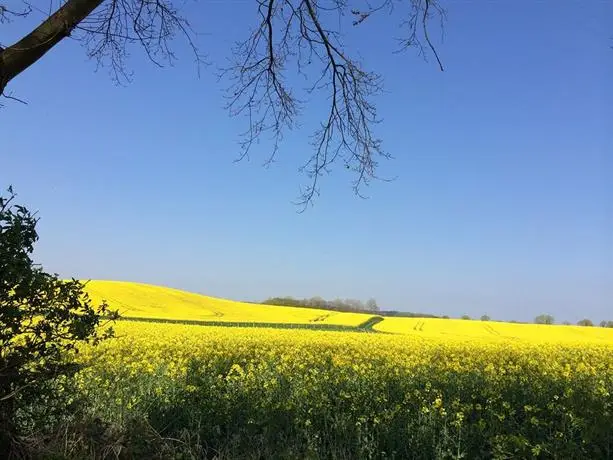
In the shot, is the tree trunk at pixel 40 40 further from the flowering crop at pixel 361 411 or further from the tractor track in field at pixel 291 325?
the tractor track in field at pixel 291 325

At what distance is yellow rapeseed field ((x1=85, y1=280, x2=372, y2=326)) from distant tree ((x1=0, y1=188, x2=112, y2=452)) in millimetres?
39185

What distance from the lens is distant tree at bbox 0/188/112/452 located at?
356 centimetres

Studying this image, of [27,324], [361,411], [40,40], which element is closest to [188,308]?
[361,411]

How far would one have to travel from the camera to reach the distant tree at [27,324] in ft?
11.7

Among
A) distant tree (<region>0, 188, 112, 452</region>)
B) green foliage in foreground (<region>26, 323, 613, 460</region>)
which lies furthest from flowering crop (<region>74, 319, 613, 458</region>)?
distant tree (<region>0, 188, 112, 452</region>)

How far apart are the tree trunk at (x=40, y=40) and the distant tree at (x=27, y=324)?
3.10ft

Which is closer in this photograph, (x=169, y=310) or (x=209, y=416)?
(x=209, y=416)

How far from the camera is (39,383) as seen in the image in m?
3.73

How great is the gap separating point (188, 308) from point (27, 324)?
157 ft

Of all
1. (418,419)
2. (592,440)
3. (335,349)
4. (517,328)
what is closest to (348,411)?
(418,419)

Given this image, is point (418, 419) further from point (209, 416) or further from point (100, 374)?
point (100, 374)

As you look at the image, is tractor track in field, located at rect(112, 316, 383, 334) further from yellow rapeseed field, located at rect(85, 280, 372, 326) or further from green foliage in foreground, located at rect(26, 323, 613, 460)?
green foliage in foreground, located at rect(26, 323, 613, 460)

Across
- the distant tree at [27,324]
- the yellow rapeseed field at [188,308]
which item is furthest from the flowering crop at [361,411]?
the yellow rapeseed field at [188,308]

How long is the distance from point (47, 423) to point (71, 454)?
0.38 metres
